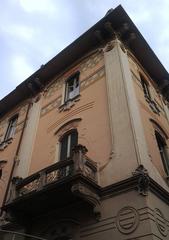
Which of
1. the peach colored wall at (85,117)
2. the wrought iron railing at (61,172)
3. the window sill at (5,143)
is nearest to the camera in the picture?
the wrought iron railing at (61,172)

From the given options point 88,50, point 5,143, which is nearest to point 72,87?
point 88,50

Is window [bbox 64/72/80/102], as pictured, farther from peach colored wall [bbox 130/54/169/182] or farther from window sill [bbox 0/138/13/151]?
window sill [bbox 0/138/13/151]

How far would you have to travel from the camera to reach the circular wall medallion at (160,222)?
6.53 m

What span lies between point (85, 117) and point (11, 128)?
701 cm

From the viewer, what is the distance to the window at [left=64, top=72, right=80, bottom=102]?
13054 mm

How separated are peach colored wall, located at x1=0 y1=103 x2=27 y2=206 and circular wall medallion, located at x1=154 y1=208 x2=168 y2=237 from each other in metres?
6.61

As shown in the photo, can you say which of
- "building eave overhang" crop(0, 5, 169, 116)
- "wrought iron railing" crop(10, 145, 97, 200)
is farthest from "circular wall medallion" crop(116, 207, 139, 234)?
"building eave overhang" crop(0, 5, 169, 116)

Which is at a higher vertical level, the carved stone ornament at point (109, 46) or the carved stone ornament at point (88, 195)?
the carved stone ornament at point (109, 46)

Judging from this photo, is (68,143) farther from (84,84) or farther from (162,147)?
(162,147)

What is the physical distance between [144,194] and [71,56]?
9953mm

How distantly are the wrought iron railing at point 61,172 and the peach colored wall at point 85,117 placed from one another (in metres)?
0.69

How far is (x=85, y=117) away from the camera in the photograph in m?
10.6

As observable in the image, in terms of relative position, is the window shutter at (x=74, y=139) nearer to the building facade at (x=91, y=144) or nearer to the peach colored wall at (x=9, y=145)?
the building facade at (x=91, y=144)

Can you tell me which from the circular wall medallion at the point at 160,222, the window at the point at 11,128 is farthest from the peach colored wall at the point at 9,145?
the circular wall medallion at the point at 160,222
